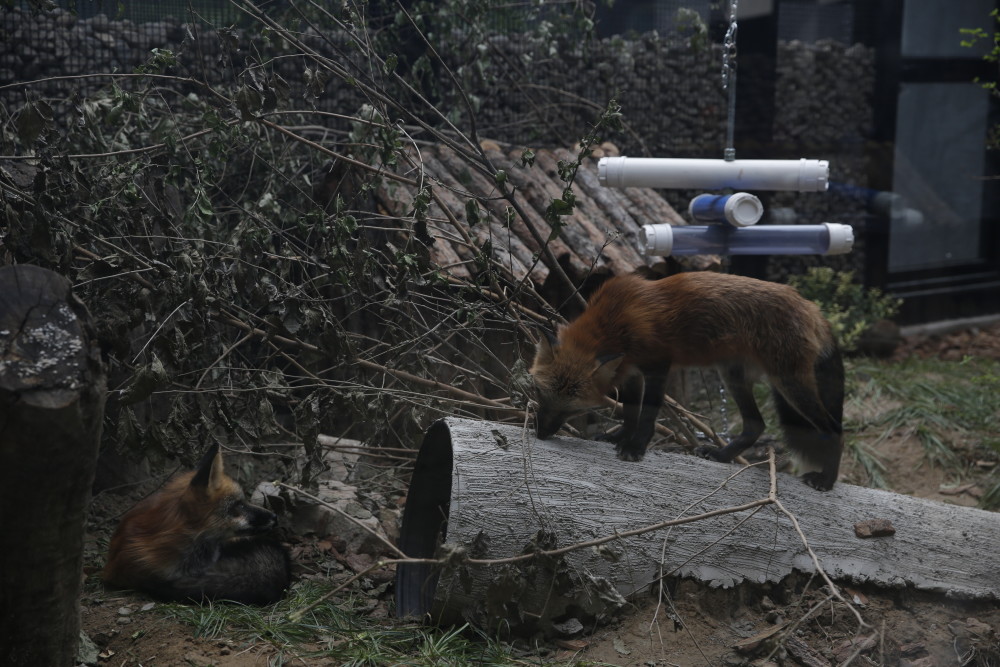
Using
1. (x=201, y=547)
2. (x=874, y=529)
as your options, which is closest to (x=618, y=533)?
(x=874, y=529)

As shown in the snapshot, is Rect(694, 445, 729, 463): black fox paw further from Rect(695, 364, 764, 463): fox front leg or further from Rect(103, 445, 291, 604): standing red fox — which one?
Rect(103, 445, 291, 604): standing red fox

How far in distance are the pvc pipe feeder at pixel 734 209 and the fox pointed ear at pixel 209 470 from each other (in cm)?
251

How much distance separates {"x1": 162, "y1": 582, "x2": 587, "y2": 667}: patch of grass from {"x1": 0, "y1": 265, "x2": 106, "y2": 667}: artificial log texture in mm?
908

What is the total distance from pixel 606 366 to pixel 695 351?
407mm

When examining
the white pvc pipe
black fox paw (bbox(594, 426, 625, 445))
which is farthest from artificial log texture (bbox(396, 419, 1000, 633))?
the white pvc pipe

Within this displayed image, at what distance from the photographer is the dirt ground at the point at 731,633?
335cm

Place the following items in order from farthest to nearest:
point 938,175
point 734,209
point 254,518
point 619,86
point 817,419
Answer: point 938,175 < point 619,86 < point 254,518 < point 817,419 < point 734,209

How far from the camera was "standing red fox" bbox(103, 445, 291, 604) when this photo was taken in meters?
3.85

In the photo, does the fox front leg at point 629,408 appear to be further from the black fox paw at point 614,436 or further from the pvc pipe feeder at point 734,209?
the pvc pipe feeder at point 734,209

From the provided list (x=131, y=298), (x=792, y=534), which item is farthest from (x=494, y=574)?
(x=131, y=298)

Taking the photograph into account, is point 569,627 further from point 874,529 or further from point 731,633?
point 874,529

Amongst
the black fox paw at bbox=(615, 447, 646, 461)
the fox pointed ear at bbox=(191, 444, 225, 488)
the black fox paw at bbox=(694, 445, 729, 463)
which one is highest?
the black fox paw at bbox=(615, 447, 646, 461)

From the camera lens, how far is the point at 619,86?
6750 millimetres

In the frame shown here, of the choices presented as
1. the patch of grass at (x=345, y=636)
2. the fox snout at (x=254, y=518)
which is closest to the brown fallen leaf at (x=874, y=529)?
the patch of grass at (x=345, y=636)
